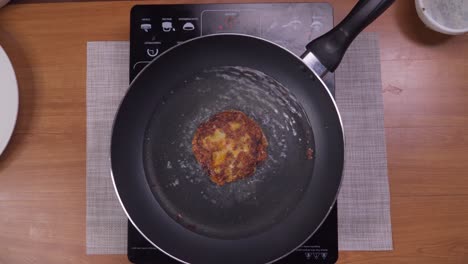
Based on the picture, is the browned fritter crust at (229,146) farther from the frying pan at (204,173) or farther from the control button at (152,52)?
the control button at (152,52)

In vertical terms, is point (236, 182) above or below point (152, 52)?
below

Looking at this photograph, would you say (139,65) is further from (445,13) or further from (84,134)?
(445,13)

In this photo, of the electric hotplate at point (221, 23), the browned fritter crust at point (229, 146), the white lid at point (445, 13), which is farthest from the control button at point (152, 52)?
the white lid at point (445, 13)

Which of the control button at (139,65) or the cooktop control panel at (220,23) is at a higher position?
the cooktop control panel at (220,23)

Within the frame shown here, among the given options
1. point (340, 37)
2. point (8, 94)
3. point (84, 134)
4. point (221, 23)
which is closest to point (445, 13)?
point (340, 37)

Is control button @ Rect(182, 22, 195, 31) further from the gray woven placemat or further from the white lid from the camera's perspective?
the white lid

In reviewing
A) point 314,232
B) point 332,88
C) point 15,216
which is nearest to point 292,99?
point 332,88

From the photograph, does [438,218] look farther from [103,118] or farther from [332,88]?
[103,118]
